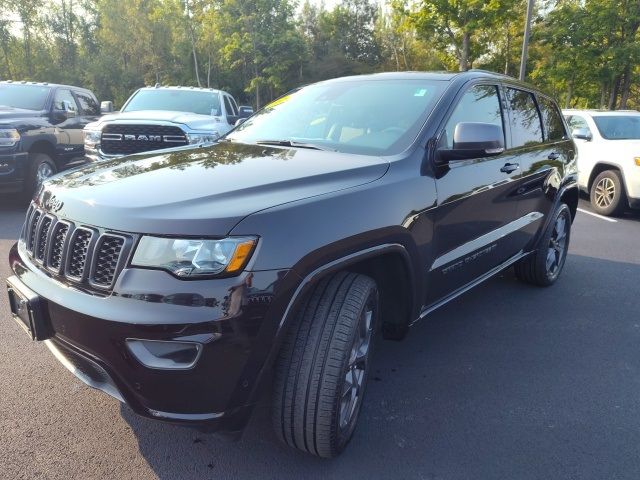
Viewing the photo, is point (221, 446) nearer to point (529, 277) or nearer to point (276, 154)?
point (276, 154)

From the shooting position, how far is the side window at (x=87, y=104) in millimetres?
9273

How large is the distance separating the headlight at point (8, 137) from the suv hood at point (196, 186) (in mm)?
5151

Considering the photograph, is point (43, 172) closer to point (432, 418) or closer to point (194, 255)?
point (194, 255)

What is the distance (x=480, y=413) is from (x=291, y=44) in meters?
32.3

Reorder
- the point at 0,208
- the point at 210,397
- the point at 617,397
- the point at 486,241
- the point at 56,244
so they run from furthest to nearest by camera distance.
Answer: the point at 0,208 → the point at 486,241 → the point at 617,397 → the point at 56,244 → the point at 210,397

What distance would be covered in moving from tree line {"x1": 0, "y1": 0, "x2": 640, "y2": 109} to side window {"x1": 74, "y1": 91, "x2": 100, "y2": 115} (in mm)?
15958

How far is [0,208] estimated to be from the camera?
753cm

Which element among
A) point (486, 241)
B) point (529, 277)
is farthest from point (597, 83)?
point (486, 241)

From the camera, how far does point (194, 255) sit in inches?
71.6

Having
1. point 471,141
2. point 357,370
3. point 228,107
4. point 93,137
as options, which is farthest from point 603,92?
point 357,370

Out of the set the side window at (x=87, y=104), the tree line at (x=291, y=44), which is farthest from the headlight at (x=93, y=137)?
the tree line at (x=291, y=44)

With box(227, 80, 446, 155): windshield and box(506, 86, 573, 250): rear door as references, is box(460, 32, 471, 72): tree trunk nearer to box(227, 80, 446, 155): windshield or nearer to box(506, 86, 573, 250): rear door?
box(506, 86, 573, 250): rear door

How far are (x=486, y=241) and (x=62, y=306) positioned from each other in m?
2.42

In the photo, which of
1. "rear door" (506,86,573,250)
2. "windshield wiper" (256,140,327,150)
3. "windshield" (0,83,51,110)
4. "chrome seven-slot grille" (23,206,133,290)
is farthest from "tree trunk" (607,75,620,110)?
"chrome seven-slot grille" (23,206,133,290)
